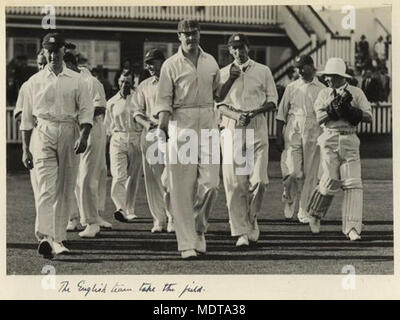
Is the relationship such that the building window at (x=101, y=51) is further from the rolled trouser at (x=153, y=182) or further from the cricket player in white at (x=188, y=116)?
the cricket player in white at (x=188, y=116)

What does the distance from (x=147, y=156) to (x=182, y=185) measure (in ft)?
5.18

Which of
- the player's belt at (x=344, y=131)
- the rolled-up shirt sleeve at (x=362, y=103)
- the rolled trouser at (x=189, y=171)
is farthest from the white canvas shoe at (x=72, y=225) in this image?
the rolled-up shirt sleeve at (x=362, y=103)

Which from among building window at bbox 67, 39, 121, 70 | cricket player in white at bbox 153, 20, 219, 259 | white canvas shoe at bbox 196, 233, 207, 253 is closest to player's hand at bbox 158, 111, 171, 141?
cricket player in white at bbox 153, 20, 219, 259

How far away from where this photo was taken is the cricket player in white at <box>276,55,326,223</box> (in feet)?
32.7

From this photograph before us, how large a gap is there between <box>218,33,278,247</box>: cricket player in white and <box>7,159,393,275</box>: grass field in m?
0.34

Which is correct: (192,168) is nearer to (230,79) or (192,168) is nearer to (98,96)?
(230,79)

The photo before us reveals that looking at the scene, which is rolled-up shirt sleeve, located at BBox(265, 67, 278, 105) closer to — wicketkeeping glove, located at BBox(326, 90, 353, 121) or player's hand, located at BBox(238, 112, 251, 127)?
player's hand, located at BBox(238, 112, 251, 127)

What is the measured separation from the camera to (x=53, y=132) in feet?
26.6

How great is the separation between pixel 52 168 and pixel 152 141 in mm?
1671

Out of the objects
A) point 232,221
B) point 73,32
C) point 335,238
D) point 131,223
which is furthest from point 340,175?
point 73,32

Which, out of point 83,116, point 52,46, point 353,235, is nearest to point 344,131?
point 353,235

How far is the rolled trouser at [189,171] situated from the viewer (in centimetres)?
804
